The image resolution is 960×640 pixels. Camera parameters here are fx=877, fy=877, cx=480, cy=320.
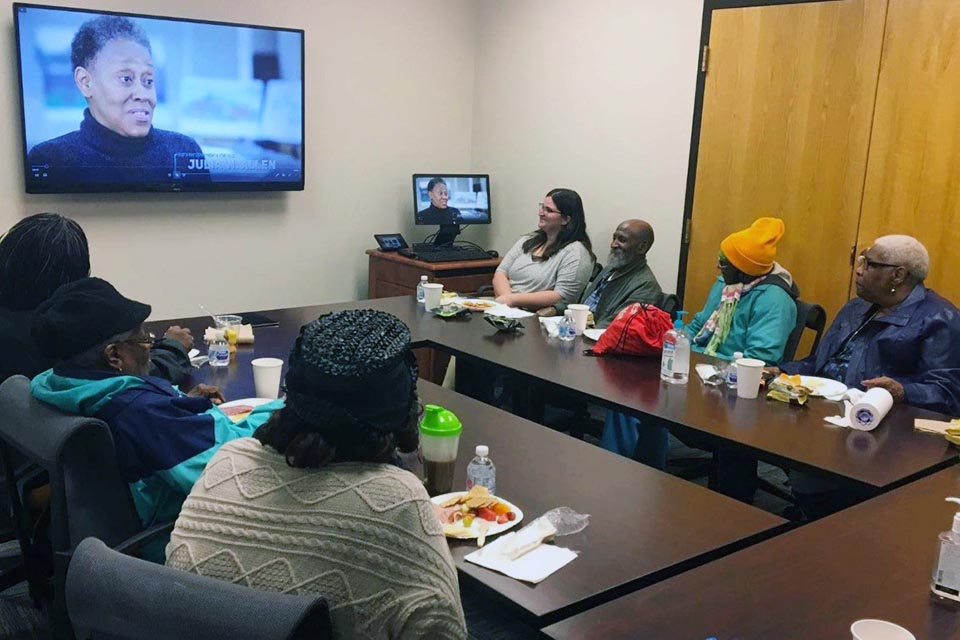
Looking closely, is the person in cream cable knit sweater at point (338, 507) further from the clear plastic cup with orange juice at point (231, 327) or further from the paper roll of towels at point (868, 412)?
the clear plastic cup with orange juice at point (231, 327)

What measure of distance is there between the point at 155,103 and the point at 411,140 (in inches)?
65.0

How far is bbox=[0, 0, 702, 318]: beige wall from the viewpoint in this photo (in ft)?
14.8

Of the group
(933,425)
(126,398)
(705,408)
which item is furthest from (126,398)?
(933,425)

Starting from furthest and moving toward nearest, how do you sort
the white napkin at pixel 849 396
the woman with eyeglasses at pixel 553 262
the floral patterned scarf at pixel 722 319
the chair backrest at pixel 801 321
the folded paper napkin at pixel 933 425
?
the woman with eyeglasses at pixel 553 262
the floral patterned scarf at pixel 722 319
the chair backrest at pixel 801 321
the white napkin at pixel 849 396
the folded paper napkin at pixel 933 425

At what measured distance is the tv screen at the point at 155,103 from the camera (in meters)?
4.13

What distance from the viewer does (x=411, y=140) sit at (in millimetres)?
5547

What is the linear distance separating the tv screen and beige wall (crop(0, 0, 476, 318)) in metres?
0.12

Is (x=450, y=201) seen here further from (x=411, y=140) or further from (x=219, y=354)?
(x=219, y=354)

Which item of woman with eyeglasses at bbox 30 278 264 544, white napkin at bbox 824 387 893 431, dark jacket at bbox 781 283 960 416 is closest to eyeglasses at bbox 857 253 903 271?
dark jacket at bbox 781 283 960 416

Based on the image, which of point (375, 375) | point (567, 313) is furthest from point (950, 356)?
point (375, 375)

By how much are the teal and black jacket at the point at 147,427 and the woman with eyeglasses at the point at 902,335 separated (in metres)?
1.93

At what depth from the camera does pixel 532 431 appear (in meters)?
2.30

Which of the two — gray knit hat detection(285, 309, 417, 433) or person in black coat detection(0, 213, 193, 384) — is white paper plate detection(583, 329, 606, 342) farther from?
gray knit hat detection(285, 309, 417, 433)

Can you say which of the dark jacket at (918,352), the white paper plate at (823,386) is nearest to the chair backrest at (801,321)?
the dark jacket at (918,352)
